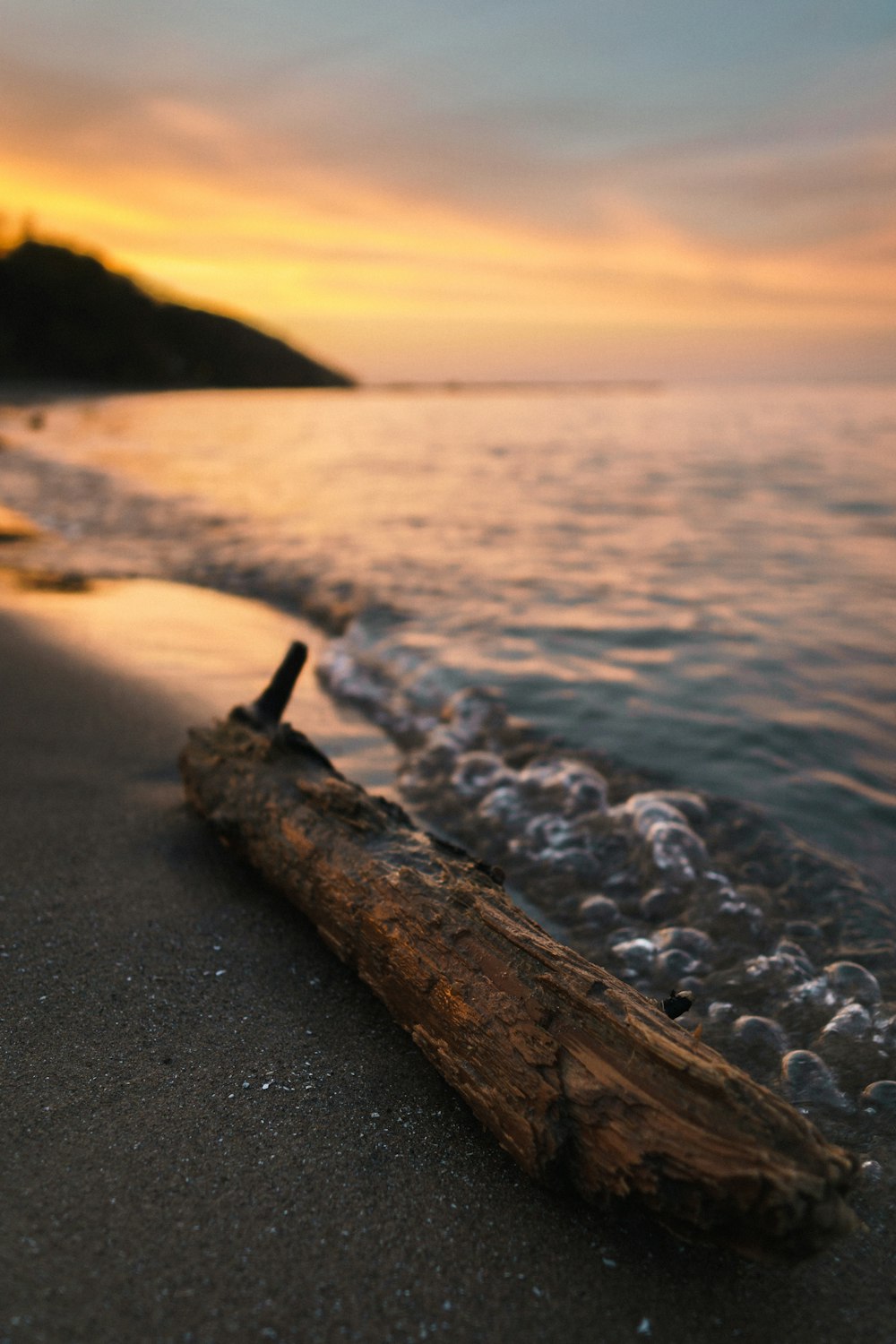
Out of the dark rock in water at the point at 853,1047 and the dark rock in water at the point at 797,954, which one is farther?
the dark rock in water at the point at 797,954

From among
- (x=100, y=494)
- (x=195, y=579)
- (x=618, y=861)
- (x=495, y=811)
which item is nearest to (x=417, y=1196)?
(x=618, y=861)

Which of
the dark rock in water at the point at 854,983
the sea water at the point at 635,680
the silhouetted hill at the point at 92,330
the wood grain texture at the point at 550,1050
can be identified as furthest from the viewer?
the silhouetted hill at the point at 92,330

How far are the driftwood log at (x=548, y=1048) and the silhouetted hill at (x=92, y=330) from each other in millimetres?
50644

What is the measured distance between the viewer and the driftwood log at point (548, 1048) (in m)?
1.46

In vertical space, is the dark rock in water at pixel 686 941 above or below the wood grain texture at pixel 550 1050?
below

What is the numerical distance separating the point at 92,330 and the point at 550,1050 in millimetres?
58154

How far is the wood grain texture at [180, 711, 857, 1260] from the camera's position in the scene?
1.46 m

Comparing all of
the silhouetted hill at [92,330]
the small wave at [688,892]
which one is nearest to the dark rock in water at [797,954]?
the small wave at [688,892]

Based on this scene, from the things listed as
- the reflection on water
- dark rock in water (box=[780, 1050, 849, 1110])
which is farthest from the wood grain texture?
the reflection on water

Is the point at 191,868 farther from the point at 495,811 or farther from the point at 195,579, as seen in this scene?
the point at 195,579

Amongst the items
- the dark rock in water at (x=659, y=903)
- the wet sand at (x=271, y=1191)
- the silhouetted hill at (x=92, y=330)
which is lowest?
the wet sand at (x=271, y=1191)

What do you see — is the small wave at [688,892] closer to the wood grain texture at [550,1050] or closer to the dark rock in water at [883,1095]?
the dark rock in water at [883,1095]

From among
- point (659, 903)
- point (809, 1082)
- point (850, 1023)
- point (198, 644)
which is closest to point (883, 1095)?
point (809, 1082)

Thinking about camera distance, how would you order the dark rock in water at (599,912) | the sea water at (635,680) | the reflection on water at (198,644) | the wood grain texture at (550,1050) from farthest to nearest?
the reflection on water at (198,644) → the dark rock in water at (599,912) → the sea water at (635,680) → the wood grain texture at (550,1050)
